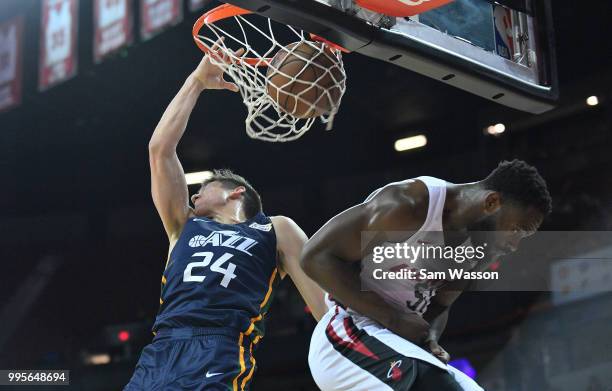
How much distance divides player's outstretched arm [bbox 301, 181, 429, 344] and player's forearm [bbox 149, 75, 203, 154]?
4.12 feet

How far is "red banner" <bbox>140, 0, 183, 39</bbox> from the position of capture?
7.96 metres

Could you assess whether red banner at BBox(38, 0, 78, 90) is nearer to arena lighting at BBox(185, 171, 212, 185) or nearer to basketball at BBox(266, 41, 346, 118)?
arena lighting at BBox(185, 171, 212, 185)

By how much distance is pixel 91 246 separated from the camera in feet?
33.6

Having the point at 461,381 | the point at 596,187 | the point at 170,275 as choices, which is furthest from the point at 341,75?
the point at 596,187

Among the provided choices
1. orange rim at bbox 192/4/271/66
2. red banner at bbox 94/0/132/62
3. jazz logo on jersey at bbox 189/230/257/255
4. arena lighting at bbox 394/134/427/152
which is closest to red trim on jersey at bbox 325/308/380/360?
jazz logo on jersey at bbox 189/230/257/255

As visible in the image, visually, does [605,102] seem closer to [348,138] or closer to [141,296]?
[348,138]

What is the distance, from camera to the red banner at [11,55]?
8.54 metres

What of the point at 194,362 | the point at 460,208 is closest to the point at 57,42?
the point at 194,362

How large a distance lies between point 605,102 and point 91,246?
6.50m

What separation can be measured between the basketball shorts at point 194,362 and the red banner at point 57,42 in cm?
598

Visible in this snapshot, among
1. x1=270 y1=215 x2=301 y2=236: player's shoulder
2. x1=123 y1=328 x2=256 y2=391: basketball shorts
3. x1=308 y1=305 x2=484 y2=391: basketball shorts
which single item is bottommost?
x1=123 y1=328 x2=256 y2=391: basketball shorts

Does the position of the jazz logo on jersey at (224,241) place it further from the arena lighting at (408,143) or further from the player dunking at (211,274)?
the arena lighting at (408,143)

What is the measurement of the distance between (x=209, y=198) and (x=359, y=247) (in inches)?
47.7

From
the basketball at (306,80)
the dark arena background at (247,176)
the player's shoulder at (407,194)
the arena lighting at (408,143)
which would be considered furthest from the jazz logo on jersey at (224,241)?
the arena lighting at (408,143)
